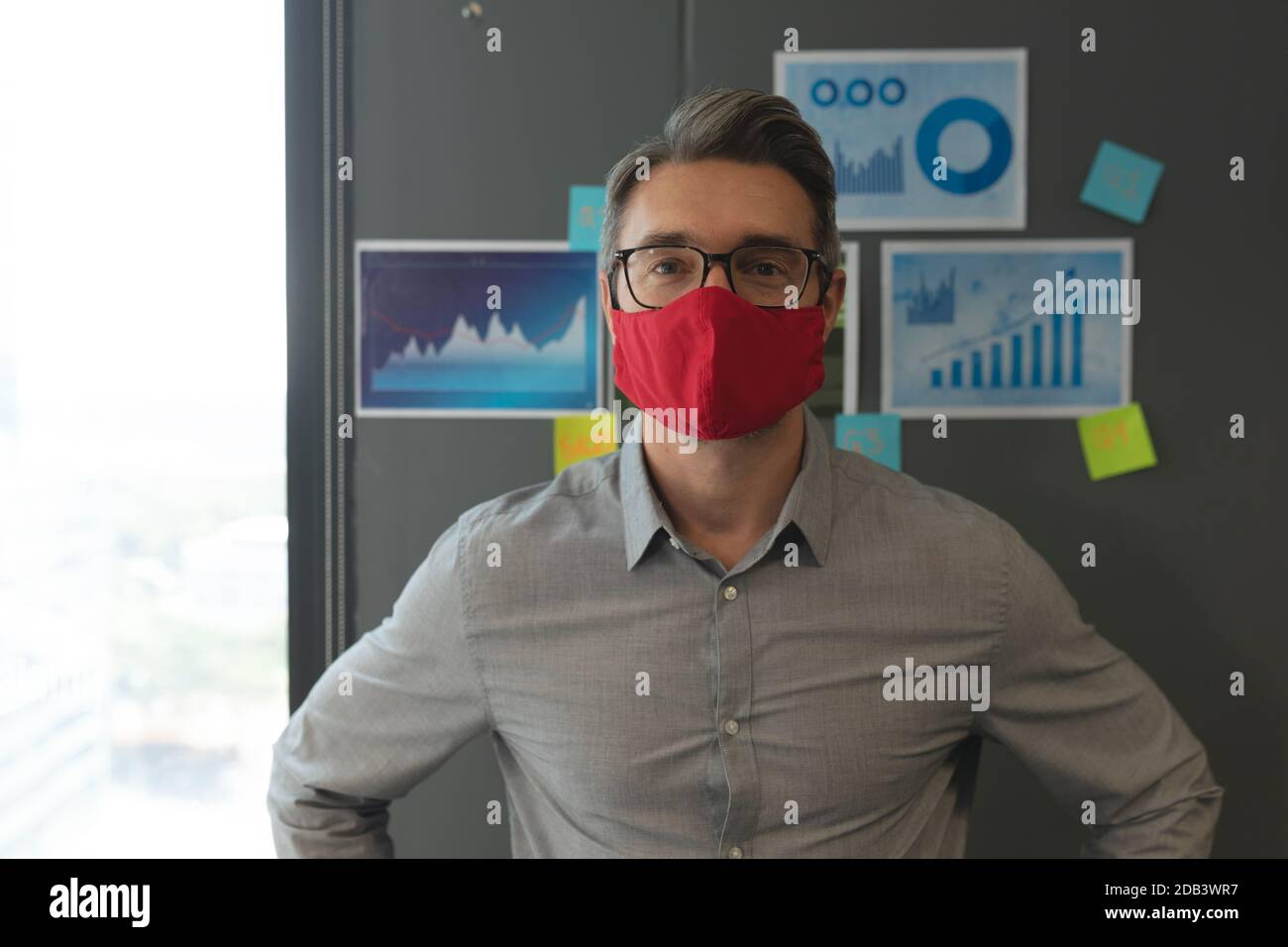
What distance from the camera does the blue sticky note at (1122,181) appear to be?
1.30 metres

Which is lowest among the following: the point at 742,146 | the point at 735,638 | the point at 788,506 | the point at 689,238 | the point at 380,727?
the point at 380,727

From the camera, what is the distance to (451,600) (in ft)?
3.54

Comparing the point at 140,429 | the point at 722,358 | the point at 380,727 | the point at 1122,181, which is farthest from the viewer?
the point at 140,429

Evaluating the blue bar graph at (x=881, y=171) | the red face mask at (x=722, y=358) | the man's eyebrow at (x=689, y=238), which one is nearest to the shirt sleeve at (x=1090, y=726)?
the red face mask at (x=722, y=358)

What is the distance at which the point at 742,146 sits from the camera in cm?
103

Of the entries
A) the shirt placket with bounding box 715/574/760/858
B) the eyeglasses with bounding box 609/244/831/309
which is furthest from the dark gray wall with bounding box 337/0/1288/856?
the shirt placket with bounding box 715/574/760/858

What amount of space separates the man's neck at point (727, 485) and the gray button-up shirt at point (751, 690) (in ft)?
0.09

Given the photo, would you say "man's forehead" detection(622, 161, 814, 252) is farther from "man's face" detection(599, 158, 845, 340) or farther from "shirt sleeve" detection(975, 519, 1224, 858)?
"shirt sleeve" detection(975, 519, 1224, 858)

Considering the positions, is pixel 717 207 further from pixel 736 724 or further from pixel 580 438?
pixel 736 724

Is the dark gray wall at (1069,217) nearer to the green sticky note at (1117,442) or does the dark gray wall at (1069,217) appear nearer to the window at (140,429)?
the green sticky note at (1117,442)

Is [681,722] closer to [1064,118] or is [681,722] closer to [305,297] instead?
[305,297]

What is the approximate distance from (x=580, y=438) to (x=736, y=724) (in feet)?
1.61

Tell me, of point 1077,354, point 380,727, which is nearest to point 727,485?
point 380,727
